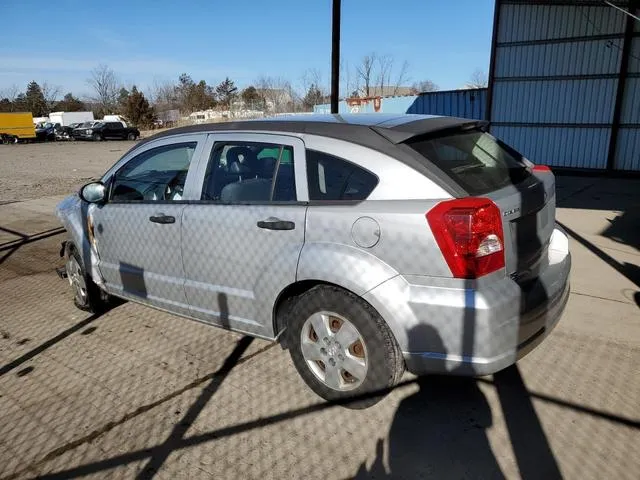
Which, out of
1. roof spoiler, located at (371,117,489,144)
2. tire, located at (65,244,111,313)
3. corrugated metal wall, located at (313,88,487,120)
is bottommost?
tire, located at (65,244,111,313)

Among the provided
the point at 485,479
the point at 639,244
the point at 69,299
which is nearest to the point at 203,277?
the point at 485,479

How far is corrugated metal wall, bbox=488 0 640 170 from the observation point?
13.9 m

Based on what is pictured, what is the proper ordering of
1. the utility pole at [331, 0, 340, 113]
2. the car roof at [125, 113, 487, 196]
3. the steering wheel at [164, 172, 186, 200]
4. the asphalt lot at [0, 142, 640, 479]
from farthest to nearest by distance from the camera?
the utility pole at [331, 0, 340, 113], the steering wheel at [164, 172, 186, 200], the car roof at [125, 113, 487, 196], the asphalt lot at [0, 142, 640, 479]

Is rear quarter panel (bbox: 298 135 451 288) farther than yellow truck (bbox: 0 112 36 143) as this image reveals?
No

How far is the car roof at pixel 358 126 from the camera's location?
9.28ft

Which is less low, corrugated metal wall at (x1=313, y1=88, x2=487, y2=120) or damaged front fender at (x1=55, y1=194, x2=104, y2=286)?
corrugated metal wall at (x1=313, y1=88, x2=487, y2=120)

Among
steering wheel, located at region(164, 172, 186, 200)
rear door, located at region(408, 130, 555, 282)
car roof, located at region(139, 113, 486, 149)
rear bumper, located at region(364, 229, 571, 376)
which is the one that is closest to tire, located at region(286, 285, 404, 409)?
rear bumper, located at region(364, 229, 571, 376)

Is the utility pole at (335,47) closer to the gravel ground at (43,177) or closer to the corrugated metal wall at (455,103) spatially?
the gravel ground at (43,177)

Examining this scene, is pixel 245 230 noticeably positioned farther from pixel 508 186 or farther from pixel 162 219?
pixel 508 186

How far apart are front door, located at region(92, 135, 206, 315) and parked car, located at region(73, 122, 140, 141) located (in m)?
41.8

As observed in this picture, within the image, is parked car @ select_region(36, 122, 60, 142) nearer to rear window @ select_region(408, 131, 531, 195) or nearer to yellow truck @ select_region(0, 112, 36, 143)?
yellow truck @ select_region(0, 112, 36, 143)

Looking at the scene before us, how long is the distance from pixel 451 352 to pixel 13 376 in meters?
3.09

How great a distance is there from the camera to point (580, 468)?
7.96ft

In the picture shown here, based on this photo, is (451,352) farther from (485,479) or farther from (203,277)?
(203,277)
